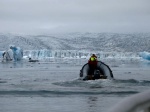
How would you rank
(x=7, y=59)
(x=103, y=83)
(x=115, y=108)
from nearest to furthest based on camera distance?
(x=115, y=108)
(x=103, y=83)
(x=7, y=59)

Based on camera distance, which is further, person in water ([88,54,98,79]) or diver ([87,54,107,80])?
person in water ([88,54,98,79])

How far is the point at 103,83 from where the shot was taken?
848 inches

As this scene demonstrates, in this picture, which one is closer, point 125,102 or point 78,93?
point 125,102

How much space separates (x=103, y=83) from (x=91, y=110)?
1103cm

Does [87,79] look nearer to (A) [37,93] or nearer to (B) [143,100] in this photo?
(A) [37,93]

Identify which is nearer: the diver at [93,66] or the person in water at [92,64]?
the diver at [93,66]

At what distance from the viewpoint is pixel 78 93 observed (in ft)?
53.6

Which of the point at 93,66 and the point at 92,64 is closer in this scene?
the point at 92,64

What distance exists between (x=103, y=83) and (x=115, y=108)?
20.1 meters

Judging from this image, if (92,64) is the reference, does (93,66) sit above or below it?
below

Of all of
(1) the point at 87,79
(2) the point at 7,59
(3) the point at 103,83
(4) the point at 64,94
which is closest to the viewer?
(4) the point at 64,94

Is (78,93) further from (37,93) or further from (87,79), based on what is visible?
(87,79)

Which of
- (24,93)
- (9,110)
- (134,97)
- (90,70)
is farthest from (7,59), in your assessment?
(134,97)

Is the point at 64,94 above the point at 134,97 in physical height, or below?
below
